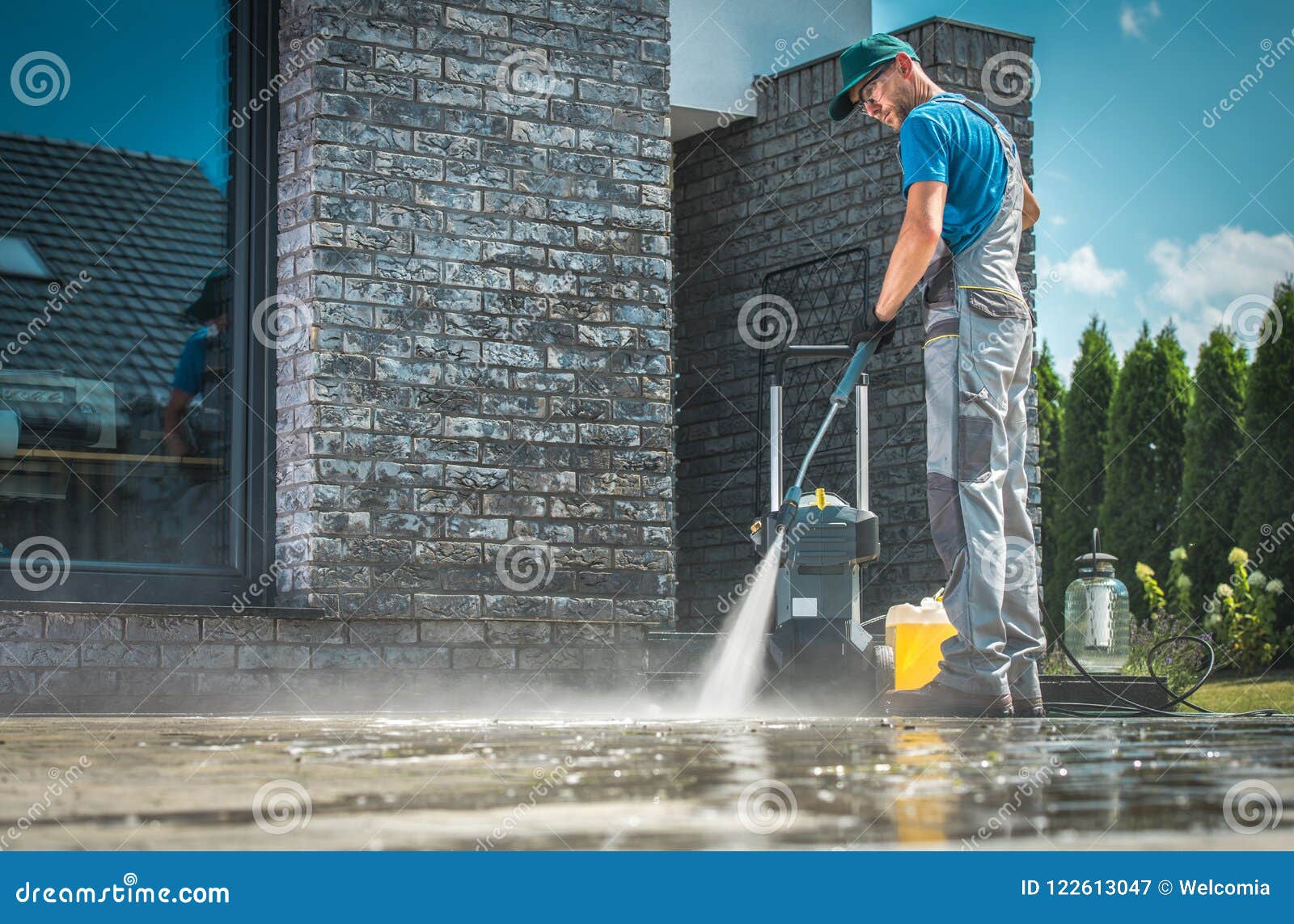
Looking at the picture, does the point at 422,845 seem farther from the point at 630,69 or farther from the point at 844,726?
the point at 630,69

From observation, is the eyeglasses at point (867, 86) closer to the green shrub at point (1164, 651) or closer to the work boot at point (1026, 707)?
the work boot at point (1026, 707)

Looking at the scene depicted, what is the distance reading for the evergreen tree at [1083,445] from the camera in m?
16.2

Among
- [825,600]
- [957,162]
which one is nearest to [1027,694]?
[825,600]

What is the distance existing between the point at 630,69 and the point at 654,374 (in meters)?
1.37

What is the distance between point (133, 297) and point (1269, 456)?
11.7m

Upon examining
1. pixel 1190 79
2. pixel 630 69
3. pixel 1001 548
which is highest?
pixel 1190 79

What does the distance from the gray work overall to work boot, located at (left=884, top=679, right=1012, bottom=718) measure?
0.02 m

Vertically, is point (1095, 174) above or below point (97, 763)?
above

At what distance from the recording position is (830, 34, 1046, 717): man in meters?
4.35

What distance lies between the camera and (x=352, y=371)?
6281 millimetres

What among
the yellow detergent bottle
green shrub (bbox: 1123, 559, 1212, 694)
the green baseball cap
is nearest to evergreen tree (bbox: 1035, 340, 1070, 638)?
green shrub (bbox: 1123, 559, 1212, 694)

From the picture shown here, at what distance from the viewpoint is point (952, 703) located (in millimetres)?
4383

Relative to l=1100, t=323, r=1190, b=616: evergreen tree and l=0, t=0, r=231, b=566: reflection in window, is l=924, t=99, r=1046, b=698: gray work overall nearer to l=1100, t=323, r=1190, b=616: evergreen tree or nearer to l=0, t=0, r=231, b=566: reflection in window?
l=0, t=0, r=231, b=566: reflection in window
